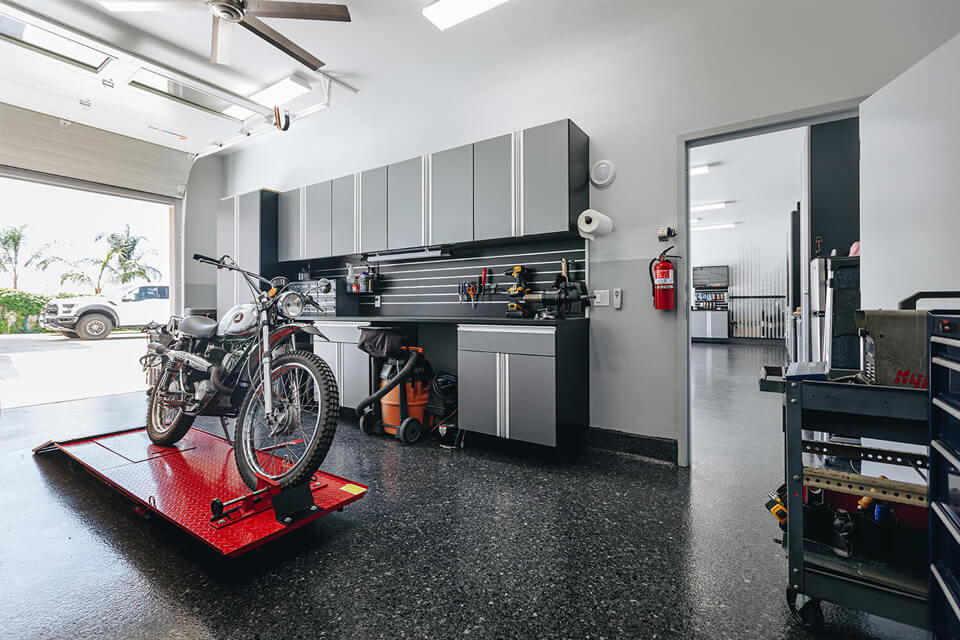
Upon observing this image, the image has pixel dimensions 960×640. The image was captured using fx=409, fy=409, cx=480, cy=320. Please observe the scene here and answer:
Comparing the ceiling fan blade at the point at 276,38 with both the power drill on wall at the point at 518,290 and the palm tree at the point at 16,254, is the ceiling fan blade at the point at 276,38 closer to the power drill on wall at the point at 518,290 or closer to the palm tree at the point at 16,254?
the power drill on wall at the point at 518,290

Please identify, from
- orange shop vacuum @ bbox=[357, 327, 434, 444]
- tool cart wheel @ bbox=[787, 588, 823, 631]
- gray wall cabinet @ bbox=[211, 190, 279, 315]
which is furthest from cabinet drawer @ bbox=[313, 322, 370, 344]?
tool cart wheel @ bbox=[787, 588, 823, 631]

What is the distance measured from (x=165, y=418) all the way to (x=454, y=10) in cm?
348

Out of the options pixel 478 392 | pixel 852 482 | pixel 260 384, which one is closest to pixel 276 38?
pixel 260 384

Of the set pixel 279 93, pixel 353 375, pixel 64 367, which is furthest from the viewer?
pixel 64 367

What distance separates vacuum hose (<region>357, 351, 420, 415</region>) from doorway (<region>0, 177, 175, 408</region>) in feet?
13.3

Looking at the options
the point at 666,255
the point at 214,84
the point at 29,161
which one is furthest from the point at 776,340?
the point at 29,161

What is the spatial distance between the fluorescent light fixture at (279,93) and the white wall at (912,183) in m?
4.33

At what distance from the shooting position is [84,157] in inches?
187

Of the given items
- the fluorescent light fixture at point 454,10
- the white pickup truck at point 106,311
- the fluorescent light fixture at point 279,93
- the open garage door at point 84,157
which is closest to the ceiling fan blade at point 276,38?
the fluorescent light fixture at point 279,93

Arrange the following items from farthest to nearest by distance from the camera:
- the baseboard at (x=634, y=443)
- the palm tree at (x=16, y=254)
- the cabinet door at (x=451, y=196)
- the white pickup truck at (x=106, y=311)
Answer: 1. the white pickup truck at (x=106, y=311)
2. the palm tree at (x=16, y=254)
3. the cabinet door at (x=451, y=196)
4. the baseboard at (x=634, y=443)

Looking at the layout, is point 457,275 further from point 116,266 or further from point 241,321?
point 116,266

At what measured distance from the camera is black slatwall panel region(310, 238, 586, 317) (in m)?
3.43

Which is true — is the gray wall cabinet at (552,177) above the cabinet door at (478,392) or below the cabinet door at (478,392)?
above

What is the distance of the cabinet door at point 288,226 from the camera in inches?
191
